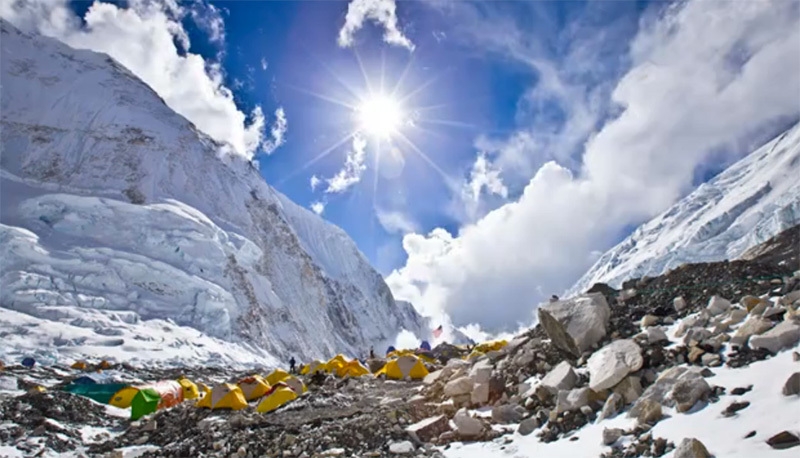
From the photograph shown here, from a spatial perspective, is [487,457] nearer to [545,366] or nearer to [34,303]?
[545,366]

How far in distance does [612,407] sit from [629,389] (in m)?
0.45

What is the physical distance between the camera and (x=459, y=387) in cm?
1184

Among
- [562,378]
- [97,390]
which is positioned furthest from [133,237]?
[562,378]

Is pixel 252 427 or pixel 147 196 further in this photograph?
pixel 147 196

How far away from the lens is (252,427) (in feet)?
44.2

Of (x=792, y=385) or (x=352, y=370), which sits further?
(x=352, y=370)

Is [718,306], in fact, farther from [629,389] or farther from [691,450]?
[691,450]

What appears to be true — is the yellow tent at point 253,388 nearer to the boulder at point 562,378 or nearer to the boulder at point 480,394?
the boulder at point 480,394

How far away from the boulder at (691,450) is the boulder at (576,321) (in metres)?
4.55

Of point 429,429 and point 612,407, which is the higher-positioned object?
point 429,429

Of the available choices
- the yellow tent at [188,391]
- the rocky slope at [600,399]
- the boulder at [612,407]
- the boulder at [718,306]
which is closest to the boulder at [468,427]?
the rocky slope at [600,399]

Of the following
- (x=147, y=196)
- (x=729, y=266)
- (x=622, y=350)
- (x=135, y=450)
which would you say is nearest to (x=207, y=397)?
(x=135, y=450)

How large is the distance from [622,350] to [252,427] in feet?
32.2

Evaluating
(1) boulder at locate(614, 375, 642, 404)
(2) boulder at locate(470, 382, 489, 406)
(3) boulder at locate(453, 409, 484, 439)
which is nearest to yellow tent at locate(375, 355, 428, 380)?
(2) boulder at locate(470, 382, 489, 406)
